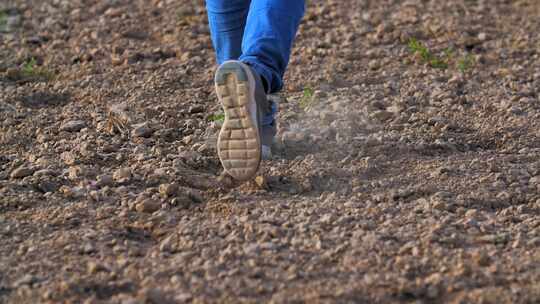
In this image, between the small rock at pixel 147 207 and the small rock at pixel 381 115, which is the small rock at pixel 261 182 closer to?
the small rock at pixel 147 207

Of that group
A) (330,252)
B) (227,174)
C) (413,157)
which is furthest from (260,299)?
(413,157)

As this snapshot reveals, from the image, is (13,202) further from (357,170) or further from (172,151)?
(357,170)

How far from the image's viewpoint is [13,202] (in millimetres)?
3596

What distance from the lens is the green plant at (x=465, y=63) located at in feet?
17.0

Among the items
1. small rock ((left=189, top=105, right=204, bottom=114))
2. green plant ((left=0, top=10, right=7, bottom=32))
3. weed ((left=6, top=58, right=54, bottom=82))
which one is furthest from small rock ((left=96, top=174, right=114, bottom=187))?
green plant ((left=0, top=10, right=7, bottom=32))

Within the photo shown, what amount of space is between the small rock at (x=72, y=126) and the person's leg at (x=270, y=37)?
1.10m

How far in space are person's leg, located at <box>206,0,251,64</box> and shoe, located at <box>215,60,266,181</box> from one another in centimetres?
56

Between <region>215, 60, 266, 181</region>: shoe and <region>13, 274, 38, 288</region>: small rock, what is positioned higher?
<region>215, 60, 266, 181</region>: shoe

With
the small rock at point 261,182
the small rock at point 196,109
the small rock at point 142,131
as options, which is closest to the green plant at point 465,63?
the small rock at point 196,109

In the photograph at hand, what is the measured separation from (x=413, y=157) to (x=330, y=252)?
964 millimetres

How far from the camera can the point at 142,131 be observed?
14.1ft

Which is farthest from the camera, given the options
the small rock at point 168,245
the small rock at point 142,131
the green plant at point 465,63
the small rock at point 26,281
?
the green plant at point 465,63

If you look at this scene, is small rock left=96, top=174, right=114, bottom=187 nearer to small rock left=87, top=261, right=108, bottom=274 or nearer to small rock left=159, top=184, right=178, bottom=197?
small rock left=159, top=184, right=178, bottom=197

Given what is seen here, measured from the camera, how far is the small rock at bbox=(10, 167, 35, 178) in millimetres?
3873
